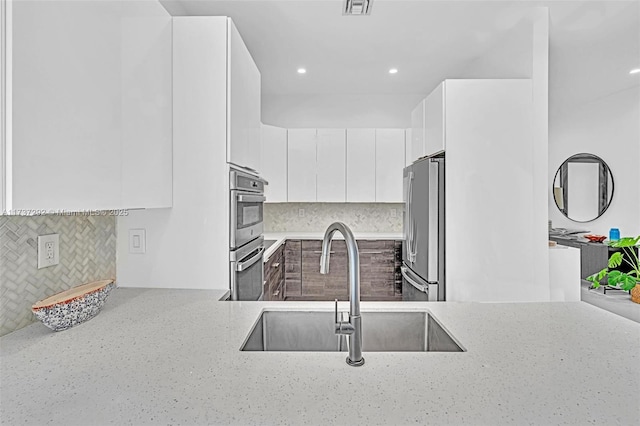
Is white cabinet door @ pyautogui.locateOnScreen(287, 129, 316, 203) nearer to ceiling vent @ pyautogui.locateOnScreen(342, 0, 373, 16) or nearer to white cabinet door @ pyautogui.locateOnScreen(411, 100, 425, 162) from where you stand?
white cabinet door @ pyautogui.locateOnScreen(411, 100, 425, 162)

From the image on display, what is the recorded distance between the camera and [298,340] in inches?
57.9

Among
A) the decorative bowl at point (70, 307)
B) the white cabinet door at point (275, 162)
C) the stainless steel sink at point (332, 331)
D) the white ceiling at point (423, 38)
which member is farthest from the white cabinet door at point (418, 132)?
the decorative bowl at point (70, 307)

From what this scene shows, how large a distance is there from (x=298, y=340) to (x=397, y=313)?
1.30 ft

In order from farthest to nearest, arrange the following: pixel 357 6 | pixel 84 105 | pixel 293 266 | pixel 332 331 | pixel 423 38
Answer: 1. pixel 293 266
2. pixel 423 38
3. pixel 357 6
4. pixel 332 331
5. pixel 84 105

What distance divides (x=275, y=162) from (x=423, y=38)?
200 cm

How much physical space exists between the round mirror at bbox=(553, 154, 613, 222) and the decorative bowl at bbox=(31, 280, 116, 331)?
576 centimetres

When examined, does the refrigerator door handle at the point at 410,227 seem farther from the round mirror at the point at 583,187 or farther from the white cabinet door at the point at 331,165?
the round mirror at the point at 583,187

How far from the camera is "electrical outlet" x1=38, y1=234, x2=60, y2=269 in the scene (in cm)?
132

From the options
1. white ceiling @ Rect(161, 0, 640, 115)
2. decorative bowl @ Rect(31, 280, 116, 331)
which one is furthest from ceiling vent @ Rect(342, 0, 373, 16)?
decorative bowl @ Rect(31, 280, 116, 331)

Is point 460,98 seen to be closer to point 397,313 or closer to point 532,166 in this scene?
point 532,166

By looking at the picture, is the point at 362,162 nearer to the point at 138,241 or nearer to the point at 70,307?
the point at 138,241

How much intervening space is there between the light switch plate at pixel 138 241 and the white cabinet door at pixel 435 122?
1959 mm

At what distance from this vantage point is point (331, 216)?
4.69m

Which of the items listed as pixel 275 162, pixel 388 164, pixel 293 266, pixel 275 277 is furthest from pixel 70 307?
pixel 388 164
